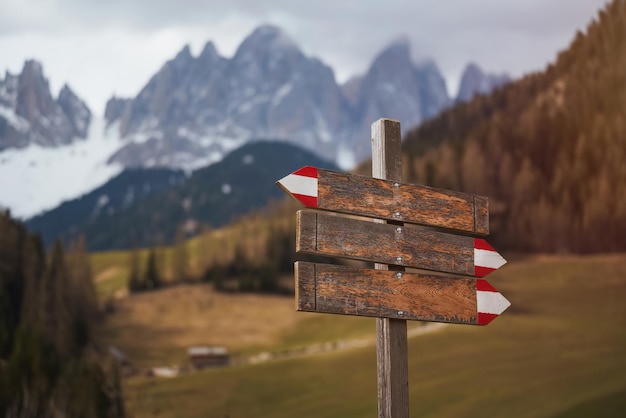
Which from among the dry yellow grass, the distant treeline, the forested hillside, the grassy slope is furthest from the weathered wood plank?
the dry yellow grass

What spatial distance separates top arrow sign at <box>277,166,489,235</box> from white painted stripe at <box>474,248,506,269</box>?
0.45 ft

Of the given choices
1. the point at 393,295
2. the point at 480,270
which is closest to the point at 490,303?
the point at 480,270

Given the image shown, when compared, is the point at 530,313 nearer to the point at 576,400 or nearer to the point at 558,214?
the point at 558,214

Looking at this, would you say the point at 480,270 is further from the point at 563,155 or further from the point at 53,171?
the point at 53,171

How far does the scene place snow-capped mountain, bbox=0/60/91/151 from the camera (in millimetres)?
71062

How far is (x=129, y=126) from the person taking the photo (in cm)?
12850

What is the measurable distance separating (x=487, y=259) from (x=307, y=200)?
141cm

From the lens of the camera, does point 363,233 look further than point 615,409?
No

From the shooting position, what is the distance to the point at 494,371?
31.5 m

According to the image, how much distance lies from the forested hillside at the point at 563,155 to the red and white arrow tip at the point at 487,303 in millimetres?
35401

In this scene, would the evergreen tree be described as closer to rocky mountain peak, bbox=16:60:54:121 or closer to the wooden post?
rocky mountain peak, bbox=16:60:54:121

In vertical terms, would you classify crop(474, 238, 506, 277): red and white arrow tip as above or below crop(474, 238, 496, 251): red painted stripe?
below

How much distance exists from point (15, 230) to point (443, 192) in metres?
57.2

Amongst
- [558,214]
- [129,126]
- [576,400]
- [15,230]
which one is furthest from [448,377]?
[129,126]
